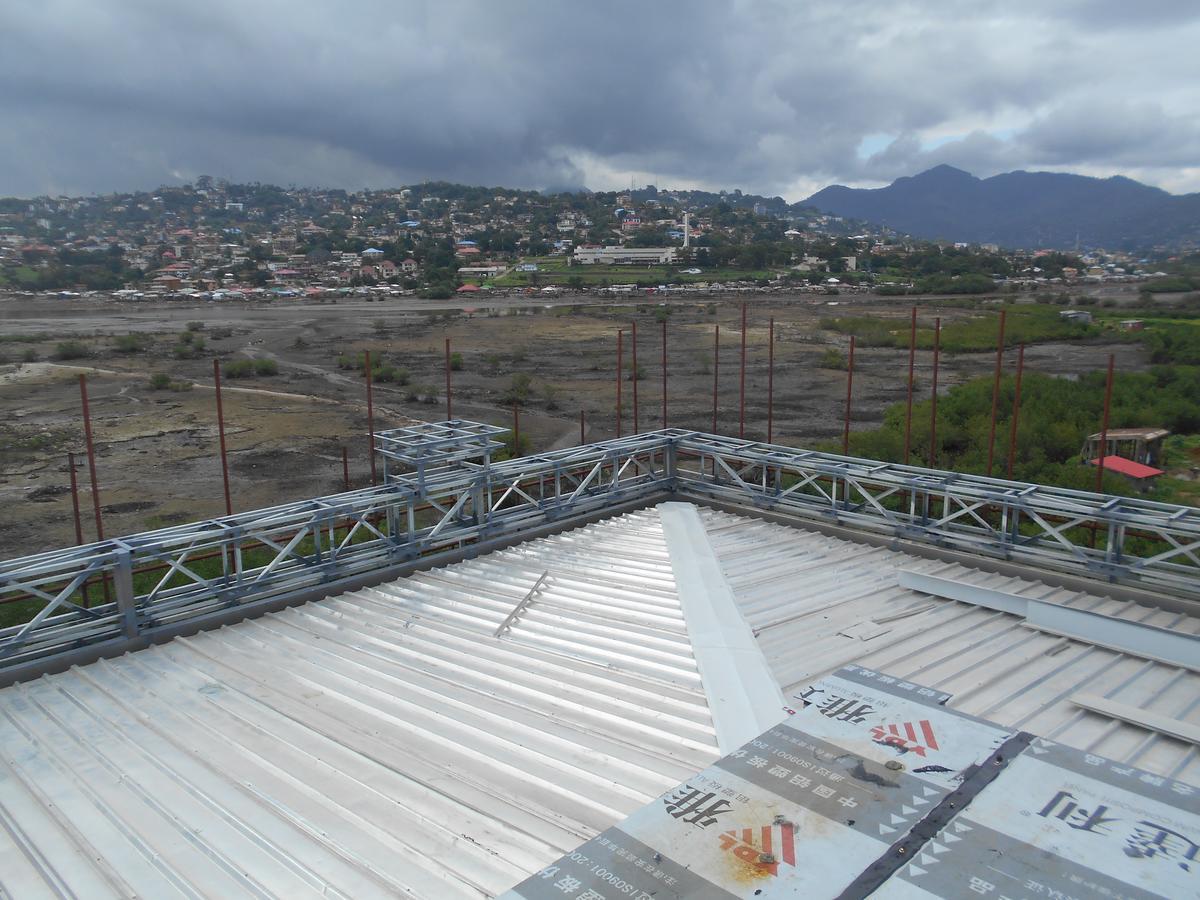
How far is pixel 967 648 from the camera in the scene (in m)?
9.54

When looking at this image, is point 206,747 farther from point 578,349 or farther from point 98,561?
point 578,349

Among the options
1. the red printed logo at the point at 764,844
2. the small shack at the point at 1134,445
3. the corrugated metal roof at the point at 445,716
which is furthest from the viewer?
the small shack at the point at 1134,445

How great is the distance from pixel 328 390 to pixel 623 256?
12526cm

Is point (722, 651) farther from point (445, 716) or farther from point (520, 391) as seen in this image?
point (520, 391)

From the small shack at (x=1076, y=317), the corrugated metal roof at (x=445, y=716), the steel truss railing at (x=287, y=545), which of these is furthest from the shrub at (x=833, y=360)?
the corrugated metal roof at (x=445, y=716)

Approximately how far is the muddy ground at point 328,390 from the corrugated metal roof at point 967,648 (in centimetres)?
2134

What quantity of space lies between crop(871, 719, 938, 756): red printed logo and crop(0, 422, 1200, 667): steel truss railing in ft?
19.7

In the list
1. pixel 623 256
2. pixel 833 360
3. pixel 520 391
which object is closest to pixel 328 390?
pixel 520 391

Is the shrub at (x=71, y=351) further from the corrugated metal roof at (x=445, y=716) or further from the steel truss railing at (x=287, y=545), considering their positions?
the corrugated metal roof at (x=445, y=716)

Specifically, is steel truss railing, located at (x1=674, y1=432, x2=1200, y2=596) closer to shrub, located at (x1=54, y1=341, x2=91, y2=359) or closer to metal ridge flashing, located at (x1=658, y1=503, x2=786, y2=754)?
metal ridge flashing, located at (x1=658, y1=503, x2=786, y2=754)

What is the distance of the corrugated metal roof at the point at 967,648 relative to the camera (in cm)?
784

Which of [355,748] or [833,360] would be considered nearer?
[355,748]

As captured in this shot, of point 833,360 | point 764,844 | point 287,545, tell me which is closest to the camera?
point 764,844

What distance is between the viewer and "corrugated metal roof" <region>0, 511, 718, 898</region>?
18.8ft
